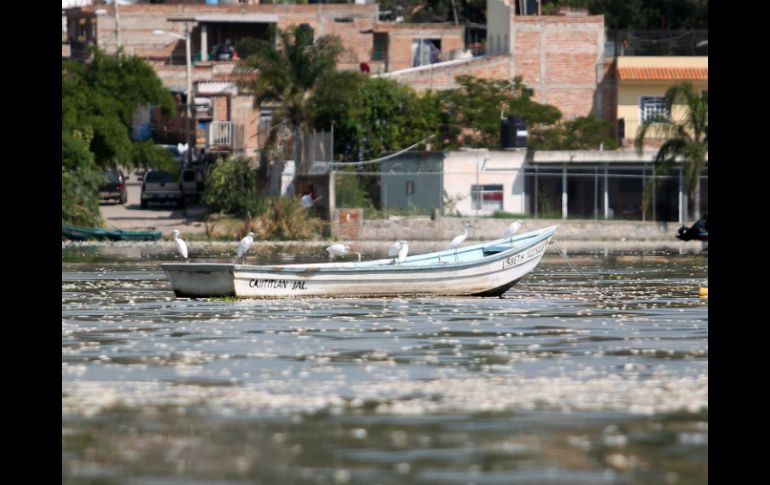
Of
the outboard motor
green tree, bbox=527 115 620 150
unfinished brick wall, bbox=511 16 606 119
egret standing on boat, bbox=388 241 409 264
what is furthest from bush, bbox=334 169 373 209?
egret standing on boat, bbox=388 241 409 264

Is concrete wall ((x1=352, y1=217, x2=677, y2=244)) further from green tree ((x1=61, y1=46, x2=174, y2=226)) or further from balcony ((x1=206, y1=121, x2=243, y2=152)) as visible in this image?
balcony ((x1=206, y1=121, x2=243, y2=152))

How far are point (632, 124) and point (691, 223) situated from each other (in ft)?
44.7

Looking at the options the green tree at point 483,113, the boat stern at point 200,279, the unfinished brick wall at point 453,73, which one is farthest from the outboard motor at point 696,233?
the boat stern at point 200,279

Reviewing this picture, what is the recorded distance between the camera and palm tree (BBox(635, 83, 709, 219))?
209 ft

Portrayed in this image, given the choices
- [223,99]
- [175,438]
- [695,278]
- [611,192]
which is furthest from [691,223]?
[175,438]

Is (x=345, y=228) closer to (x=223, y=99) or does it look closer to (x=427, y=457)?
(x=223, y=99)

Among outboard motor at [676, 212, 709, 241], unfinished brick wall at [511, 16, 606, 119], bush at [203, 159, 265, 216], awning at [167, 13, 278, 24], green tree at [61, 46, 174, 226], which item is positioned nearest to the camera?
outboard motor at [676, 212, 709, 241]

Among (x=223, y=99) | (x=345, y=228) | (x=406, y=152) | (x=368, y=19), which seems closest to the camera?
(x=345, y=228)

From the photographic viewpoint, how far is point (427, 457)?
54.7 ft

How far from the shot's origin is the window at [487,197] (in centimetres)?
6594

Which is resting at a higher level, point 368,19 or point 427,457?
point 368,19

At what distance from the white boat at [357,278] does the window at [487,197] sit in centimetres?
2985

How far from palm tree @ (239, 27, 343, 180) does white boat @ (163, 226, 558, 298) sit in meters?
33.3
